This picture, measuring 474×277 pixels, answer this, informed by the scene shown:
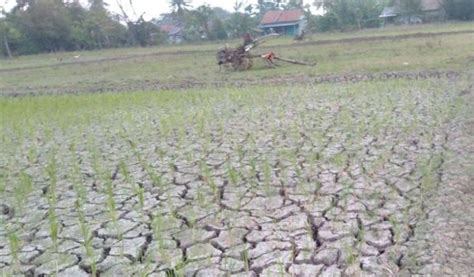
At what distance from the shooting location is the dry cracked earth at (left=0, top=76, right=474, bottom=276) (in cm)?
300

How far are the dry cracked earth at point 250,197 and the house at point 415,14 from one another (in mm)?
33459

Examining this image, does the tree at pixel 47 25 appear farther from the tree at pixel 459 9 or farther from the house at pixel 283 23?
the tree at pixel 459 9

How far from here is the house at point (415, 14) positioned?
3700 centimetres

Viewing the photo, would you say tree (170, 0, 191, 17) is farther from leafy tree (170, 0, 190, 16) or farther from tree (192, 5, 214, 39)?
tree (192, 5, 214, 39)

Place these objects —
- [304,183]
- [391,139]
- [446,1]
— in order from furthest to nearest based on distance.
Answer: [446,1] → [391,139] → [304,183]

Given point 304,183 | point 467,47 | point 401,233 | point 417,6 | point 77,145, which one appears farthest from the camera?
point 417,6

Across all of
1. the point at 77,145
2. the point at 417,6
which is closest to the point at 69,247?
the point at 77,145

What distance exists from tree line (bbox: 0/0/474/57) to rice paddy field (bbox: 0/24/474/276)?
3181 cm

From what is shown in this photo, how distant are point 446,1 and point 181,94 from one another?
31.2 metres

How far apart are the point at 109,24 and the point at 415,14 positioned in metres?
27.4

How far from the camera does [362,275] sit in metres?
2.71

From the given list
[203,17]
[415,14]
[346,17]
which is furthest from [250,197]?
[203,17]

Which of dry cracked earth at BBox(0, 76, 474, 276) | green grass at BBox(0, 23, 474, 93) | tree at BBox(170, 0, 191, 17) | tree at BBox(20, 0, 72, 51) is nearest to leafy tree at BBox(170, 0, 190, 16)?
tree at BBox(170, 0, 191, 17)

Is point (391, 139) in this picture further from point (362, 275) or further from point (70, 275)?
point (70, 275)
